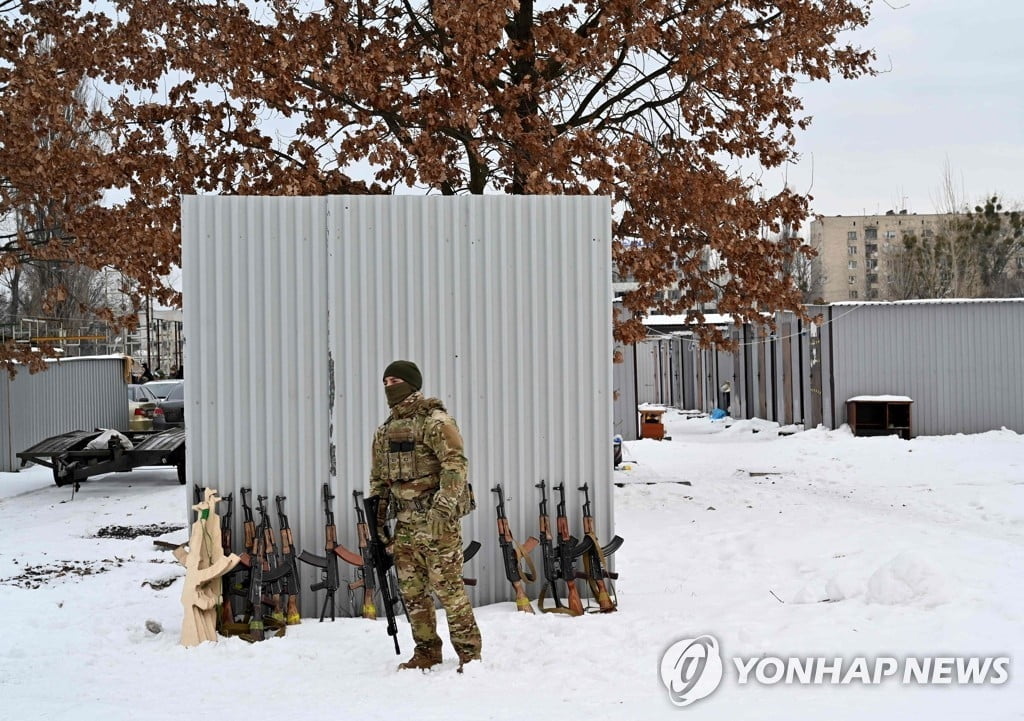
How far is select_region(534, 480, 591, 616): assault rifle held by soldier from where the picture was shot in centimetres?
686

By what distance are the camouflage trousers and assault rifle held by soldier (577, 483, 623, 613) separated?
60.5 inches

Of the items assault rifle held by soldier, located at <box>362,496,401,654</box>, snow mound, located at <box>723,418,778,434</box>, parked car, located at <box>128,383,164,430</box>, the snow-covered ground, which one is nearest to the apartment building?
snow mound, located at <box>723,418,778,434</box>

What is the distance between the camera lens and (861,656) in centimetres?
529

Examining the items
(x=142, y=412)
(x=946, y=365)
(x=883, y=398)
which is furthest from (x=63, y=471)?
(x=946, y=365)

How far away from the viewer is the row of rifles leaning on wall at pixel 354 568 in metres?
6.52

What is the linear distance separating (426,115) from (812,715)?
983cm

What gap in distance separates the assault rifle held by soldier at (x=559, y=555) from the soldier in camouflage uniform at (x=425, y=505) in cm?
143

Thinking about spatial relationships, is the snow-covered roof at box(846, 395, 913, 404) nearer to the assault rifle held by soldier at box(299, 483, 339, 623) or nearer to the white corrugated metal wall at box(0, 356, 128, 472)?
the white corrugated metal wall at box(0, 356, 128, 472)

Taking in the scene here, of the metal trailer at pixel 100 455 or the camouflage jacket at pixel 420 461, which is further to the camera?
the metal trailer at pixel 100 455

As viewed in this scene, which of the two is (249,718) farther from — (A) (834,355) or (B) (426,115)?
(A) (834,355)

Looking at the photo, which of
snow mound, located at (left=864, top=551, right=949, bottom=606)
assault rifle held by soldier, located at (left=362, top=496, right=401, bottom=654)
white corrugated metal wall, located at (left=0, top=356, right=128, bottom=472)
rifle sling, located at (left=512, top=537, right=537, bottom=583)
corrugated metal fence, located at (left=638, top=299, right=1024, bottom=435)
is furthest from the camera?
corrugated metal fence, located at (left=638, top=299, right=1024, bottom=435)

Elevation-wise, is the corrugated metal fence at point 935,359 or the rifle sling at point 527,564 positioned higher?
the corrugated metal fence at point 935,359

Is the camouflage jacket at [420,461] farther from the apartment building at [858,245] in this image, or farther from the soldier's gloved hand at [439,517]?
the apartment building at [858,245]

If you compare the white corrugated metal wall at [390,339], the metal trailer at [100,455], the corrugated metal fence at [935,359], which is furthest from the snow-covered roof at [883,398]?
the white corrugated metal wall at [390,339]
